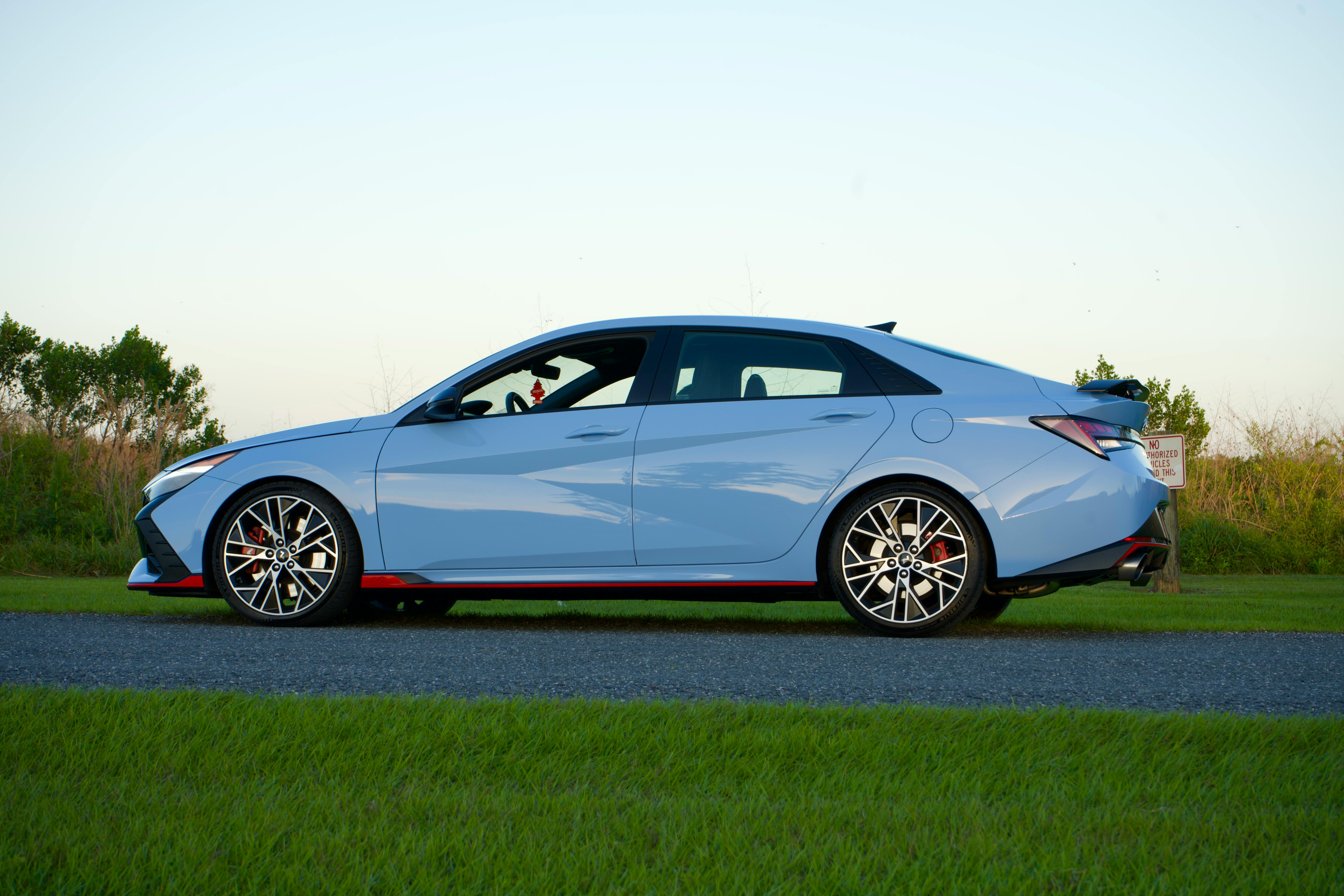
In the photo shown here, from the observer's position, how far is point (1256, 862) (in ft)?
6.24

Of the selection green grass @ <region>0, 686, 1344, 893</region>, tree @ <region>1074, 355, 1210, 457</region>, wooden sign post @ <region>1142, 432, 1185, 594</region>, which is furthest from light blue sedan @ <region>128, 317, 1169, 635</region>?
tree @ <region>1074, 355, 1210, 457</region>

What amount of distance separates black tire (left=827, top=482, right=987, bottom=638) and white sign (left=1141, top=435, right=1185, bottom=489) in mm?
8134

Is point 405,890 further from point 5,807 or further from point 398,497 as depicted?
point 398,497

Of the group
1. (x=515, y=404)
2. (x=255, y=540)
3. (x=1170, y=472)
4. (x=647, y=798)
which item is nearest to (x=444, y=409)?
(x=515, y=404)

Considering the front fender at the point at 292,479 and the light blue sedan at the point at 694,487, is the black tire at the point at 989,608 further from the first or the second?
the front fender at the point at 292,479

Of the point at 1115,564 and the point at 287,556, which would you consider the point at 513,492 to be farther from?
the point at 1115,564

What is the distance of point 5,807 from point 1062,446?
14.3 feet

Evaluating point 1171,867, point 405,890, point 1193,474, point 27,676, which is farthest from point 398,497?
point 1193,474

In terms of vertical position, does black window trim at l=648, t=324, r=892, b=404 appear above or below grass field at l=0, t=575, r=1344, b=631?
above

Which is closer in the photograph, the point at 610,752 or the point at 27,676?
the point at 610,752

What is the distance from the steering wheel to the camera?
555 centimetres

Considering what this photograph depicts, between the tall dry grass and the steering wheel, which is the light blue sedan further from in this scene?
the tall dry grass

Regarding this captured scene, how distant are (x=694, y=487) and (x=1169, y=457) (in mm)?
9445

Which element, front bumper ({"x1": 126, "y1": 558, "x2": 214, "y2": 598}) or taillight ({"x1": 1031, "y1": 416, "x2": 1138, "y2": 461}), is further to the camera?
front bumper ({"x1": 126, "y1": 558, "x2": 214, "y2": 598})
